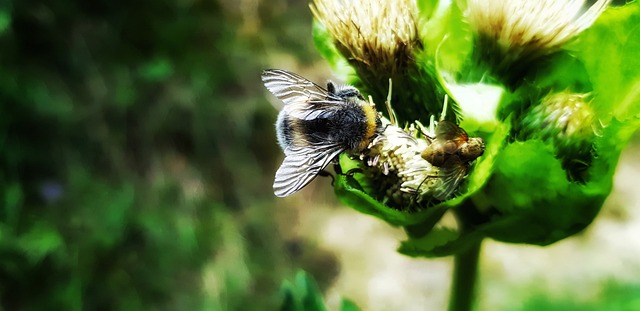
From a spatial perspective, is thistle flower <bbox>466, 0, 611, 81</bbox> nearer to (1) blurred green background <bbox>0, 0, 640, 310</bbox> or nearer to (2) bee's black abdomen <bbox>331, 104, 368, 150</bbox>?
(2) bee's black abdomen <bbox>331, 104, 368, 150</bbox>

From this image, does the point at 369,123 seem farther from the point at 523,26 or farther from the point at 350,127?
the point at 523,26

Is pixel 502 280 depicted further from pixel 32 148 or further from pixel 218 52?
pixel 32 148

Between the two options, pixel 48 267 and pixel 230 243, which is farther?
pixel 230 243

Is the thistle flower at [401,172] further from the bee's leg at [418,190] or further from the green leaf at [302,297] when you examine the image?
the green leaf at [302,297]

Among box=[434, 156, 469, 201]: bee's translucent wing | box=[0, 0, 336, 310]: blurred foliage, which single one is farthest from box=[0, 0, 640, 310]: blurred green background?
box=[434, 156, 469, 201]: bee's translucent wing

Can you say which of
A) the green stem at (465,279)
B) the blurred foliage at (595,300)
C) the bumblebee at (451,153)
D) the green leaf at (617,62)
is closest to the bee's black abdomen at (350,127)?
the bumblebee at (451,153)

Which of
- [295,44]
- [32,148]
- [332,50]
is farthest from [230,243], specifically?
[332,50]

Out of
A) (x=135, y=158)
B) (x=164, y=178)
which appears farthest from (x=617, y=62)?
(x=135, y=158)
